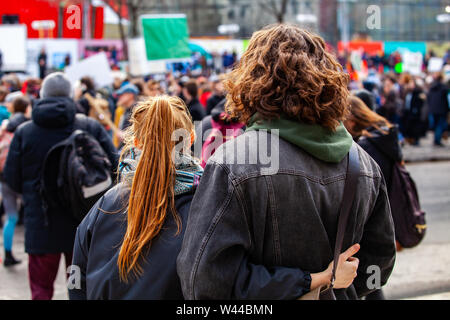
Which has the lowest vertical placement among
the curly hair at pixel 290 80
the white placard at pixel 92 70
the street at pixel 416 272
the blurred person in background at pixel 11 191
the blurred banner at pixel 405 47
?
the street at pixel 416 272

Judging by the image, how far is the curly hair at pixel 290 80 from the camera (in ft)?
6.41

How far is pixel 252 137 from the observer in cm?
192

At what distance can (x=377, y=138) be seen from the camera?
4.34 meters

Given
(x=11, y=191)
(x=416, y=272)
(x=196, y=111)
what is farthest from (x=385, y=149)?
(x=11, y=191)

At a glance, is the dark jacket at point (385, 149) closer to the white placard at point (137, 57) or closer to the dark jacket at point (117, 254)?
the dark jacket at point (117, 254)

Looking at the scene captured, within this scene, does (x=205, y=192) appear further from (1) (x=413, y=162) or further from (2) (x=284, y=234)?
(1) (x=413, y=162)

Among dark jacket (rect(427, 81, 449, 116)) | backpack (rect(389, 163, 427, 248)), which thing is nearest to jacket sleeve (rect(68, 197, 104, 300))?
backpack (rect(389, 163, 427, 248))

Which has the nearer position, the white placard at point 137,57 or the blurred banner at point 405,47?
the white placard at point 137,57

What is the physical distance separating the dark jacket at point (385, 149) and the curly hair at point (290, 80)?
93.6 inches

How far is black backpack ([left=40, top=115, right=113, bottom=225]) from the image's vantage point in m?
4.08

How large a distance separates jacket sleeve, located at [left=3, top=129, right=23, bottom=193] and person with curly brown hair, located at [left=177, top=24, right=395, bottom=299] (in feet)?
9.91

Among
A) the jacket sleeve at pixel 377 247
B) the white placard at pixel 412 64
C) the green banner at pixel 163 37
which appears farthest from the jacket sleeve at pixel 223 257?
the white placard at pixel 412 64
